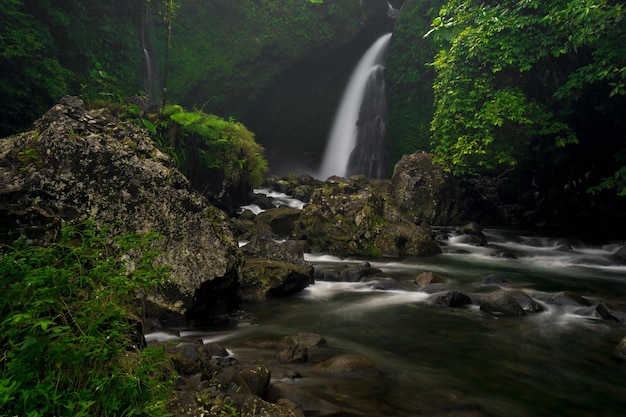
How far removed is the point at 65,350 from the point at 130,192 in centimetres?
364

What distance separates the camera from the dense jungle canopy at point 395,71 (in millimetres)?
11250

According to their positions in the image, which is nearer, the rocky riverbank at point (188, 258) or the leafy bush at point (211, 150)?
the rocky riverbank at point (188, 258)

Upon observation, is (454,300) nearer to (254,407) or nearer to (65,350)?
(254,407)

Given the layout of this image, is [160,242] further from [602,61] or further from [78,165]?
[602,61]

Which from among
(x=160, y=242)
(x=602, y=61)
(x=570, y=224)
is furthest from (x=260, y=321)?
(x=570, y=224)

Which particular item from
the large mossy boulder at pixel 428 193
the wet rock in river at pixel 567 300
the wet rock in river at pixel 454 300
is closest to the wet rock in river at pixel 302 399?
the wet rock in river at pixel 454 300

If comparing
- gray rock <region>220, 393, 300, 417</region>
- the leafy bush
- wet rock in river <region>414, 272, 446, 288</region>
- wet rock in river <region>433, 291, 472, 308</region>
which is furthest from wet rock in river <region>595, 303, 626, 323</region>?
the leafy bush

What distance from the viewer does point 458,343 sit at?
5.43m

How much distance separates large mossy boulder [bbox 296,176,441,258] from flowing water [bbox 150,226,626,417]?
1645 millimetres

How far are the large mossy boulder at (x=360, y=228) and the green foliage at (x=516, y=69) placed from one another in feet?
9.52

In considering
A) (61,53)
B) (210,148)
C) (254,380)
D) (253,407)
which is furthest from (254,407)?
(61,53)

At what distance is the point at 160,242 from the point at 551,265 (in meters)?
10.1

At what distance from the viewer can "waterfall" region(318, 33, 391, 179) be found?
87.4 feet

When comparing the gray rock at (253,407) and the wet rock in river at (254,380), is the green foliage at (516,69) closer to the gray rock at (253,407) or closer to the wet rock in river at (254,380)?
the wet rock in river at (254,380)
